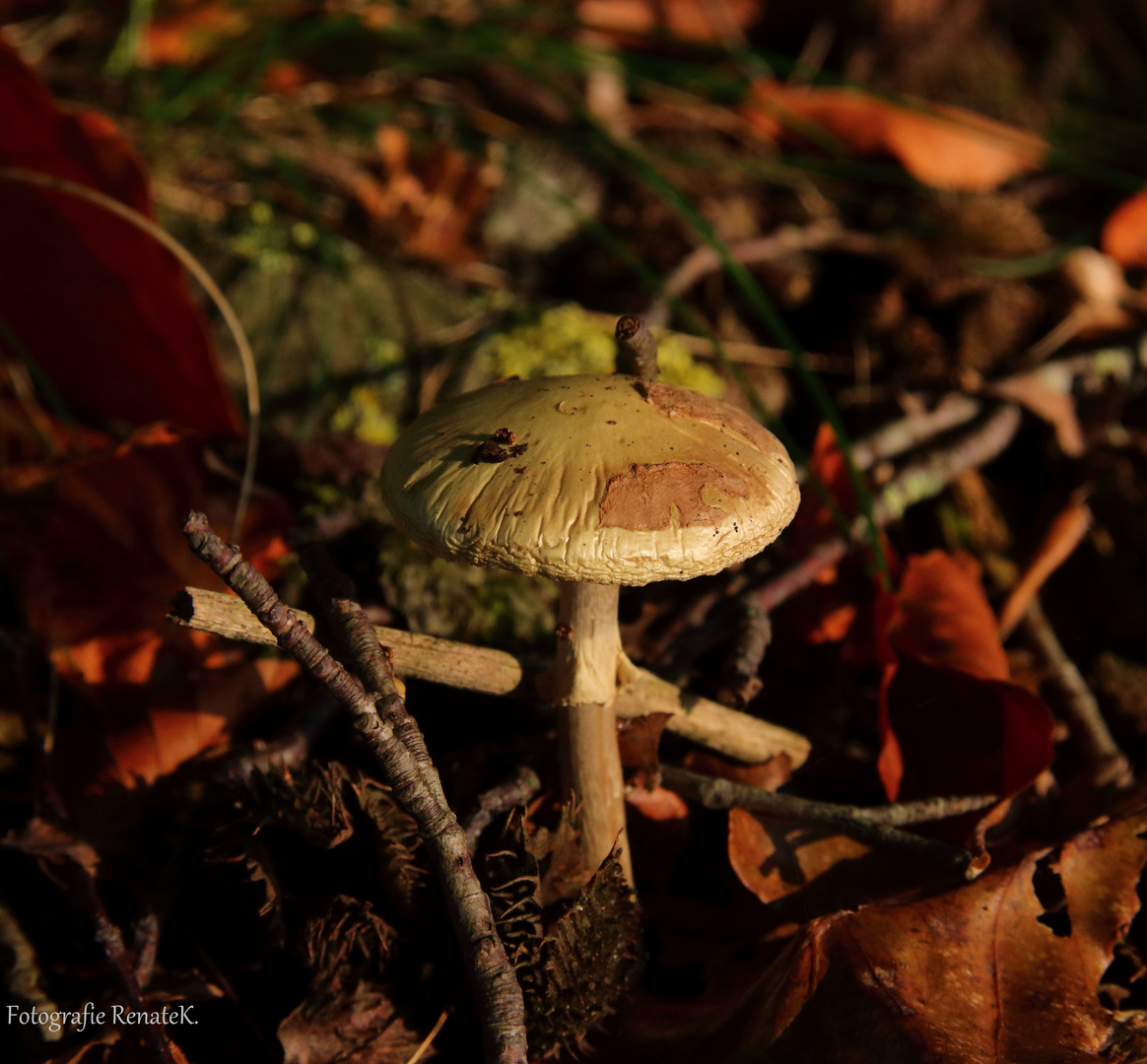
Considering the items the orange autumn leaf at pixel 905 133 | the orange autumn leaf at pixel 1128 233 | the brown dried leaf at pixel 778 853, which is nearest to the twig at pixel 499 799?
the brown dried leaf at pixel 778 853

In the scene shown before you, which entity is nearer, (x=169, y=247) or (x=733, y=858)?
(x=733, y=858)

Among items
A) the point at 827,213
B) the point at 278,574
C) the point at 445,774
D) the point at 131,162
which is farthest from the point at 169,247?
the point at 827,213

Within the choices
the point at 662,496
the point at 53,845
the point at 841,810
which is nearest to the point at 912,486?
the point at 841,810

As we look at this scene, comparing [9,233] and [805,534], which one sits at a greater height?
[805,534]

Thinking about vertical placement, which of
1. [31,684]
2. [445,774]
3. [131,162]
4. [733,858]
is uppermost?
[131,162]

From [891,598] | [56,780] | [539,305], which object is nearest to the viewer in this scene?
[56,780]

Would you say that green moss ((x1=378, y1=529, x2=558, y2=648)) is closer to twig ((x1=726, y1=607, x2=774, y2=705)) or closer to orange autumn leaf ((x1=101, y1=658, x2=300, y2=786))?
orange autumn leaf ((x1=101, y1=658, x2=300, y2=786))

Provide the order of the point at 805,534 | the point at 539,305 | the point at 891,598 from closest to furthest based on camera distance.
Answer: the point at 891,598, the point at 805,534, the point at 539,305

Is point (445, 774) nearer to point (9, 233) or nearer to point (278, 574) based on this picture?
point (278, 574)
